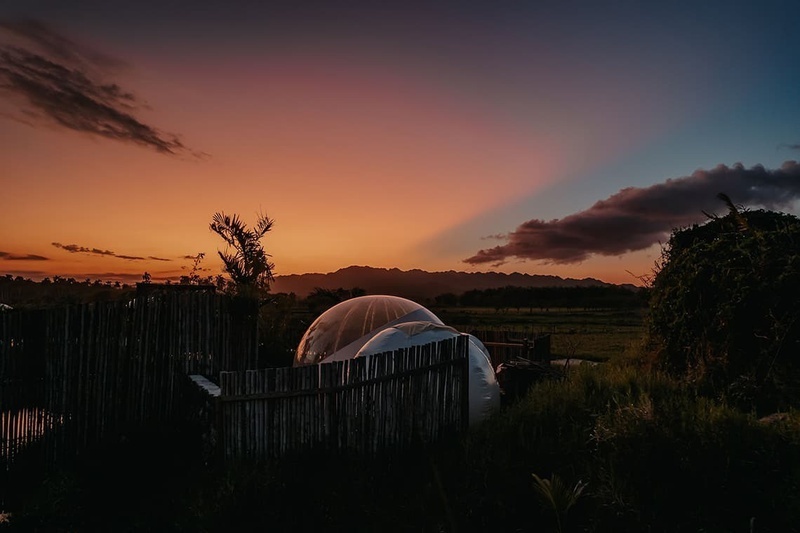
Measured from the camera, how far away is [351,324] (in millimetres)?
Answer: 13211

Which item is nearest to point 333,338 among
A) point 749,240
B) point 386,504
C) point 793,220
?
point 386,504

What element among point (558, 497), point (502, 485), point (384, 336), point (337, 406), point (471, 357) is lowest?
point (502, 485)

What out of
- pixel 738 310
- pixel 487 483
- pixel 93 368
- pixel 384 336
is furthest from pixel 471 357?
pixel 93 368

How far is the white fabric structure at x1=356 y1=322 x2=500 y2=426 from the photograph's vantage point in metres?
9.23

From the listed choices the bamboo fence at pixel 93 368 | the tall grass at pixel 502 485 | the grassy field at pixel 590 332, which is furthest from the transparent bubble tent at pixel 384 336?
the grassy field at pixel 590 332

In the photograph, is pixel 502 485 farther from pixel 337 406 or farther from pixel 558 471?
pixel 337 406

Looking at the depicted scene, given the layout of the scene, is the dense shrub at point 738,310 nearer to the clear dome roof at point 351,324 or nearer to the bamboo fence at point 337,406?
the bamboo fence at point 337,406

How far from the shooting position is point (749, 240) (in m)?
9.91

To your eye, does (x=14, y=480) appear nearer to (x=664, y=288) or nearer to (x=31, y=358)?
(x=31, y=358)

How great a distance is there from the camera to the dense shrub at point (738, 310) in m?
8.73

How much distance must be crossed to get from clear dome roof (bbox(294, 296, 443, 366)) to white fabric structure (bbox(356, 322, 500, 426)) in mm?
2331

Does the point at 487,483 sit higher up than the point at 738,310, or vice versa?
the point at 738,310

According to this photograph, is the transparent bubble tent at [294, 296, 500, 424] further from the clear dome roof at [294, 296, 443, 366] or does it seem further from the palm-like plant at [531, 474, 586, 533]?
the palm-like plant at [531, 474, 586, 533]

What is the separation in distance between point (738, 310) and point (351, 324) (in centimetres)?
822
